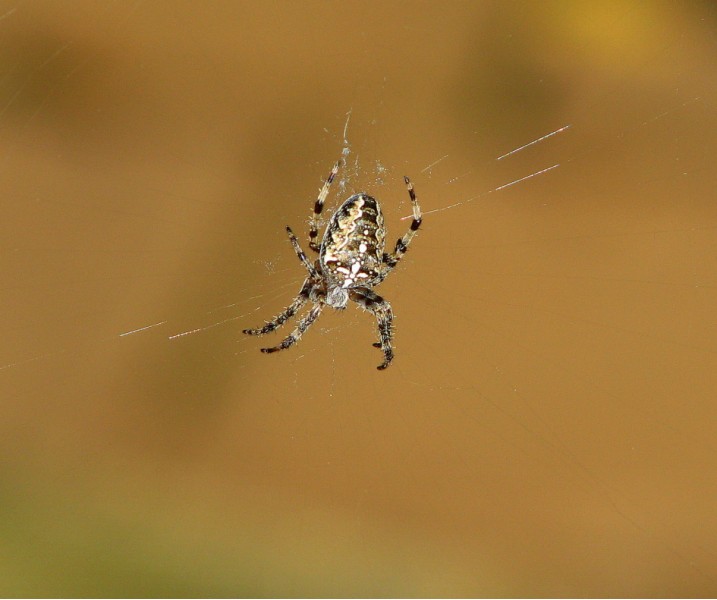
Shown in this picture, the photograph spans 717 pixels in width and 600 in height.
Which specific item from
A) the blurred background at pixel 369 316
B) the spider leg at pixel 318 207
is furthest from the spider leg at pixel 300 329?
the spider leg at pixel 318 207

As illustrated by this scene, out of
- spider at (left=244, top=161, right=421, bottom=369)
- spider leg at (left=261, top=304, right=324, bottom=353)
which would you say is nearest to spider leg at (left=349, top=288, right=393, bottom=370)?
spider at (left=244, top=161, right=421, bottom=369)

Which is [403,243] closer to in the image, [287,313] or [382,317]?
[382,317]

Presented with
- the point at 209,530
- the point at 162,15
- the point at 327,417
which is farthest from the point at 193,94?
the point at 209,530

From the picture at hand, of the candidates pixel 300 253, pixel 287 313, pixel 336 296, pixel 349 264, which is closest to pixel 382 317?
pixel 336 296

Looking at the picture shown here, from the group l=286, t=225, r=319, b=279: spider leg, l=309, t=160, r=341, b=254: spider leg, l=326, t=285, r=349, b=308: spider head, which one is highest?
l=309, t=160, r=341, b=254: spider leg

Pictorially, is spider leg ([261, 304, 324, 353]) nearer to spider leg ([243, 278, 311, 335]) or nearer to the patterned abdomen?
spider leg ([243, 278, 311, 335])

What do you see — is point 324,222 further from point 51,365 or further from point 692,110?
point 692,110
